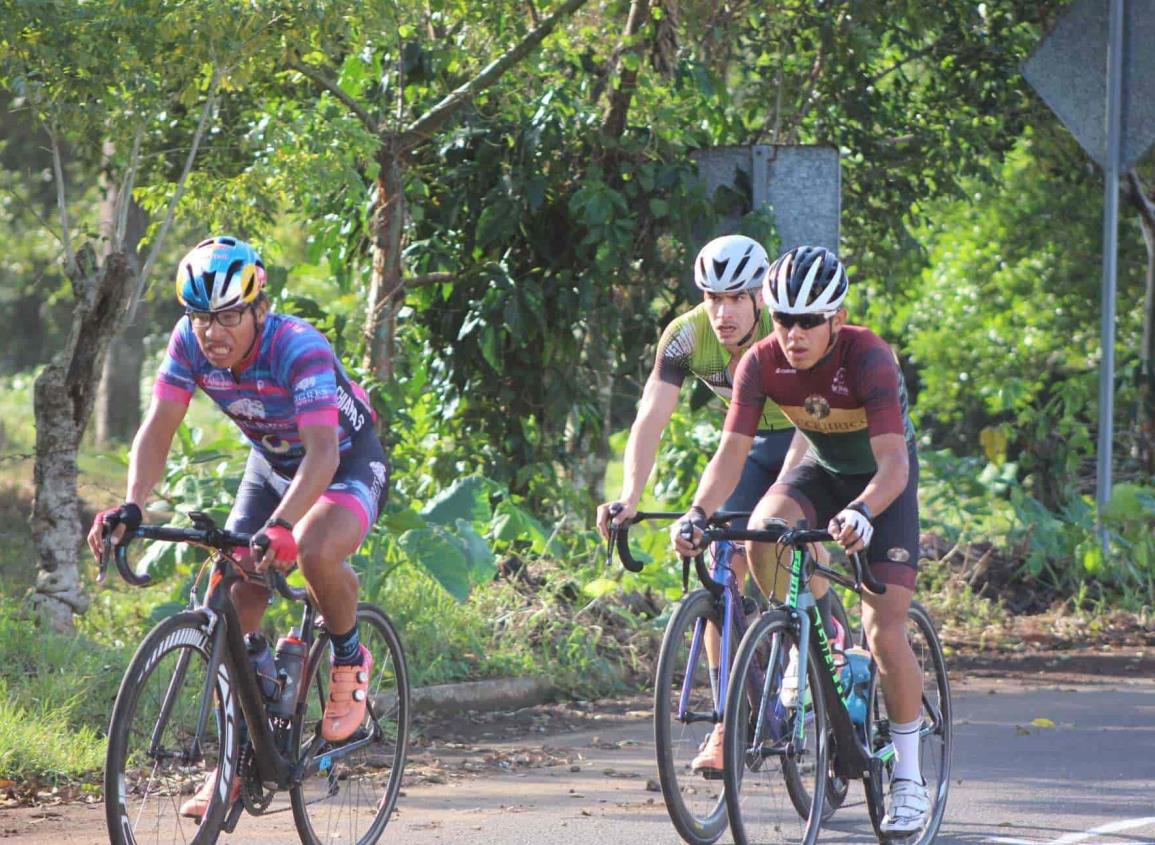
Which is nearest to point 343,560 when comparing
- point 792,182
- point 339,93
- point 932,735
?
point 932,735

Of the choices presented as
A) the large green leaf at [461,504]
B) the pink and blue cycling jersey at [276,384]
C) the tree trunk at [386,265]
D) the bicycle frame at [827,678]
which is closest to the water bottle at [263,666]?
the pink and blue cycling jersey at [276,384]

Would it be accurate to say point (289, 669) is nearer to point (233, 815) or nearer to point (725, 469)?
point (233, 815)

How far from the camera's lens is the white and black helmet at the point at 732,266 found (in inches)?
247

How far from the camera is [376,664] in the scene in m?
6.79

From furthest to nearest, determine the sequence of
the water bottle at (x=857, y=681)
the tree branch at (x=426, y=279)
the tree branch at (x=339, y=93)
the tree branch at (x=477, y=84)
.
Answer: the tree branch at (x=426, y=279) → the tree branch at (x=477, y=84) → the tree branch at (x=339, y=93) → the water bottle at (x=857, y=681)

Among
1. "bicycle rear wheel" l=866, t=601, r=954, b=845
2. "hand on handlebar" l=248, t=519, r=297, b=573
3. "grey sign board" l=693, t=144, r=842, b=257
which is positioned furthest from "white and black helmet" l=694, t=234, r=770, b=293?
"grey sign board" l=693, t=144, r=842, b=257

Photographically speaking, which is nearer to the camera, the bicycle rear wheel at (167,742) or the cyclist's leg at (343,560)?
the bicycle rear wheel at (167,742)

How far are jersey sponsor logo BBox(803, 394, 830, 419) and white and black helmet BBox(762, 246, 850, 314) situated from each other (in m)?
0.34

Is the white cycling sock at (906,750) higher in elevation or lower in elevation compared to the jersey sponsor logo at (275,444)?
lower

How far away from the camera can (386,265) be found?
1038cm

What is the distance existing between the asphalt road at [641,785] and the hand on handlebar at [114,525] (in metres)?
1.48

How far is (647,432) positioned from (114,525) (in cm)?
218

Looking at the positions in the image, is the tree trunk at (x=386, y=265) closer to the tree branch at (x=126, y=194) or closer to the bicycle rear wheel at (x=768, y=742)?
the tree branch at (x=126, y=194)

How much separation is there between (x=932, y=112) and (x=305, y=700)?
28.0 ft
